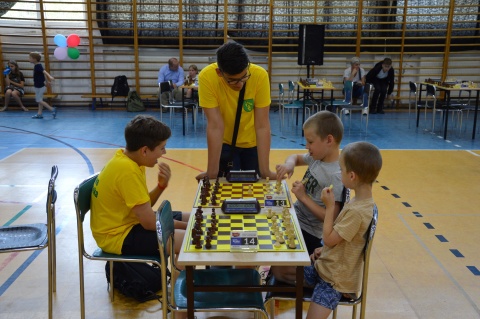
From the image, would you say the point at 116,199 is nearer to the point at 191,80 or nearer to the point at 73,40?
the point at 191,80

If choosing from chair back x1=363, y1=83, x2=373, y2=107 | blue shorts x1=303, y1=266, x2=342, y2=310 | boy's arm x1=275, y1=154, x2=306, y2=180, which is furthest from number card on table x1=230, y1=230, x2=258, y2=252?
chair back x1=363, y1=83, x2=373, y2=107

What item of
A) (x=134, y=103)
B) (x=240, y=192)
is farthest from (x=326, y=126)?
(x=134, y=103)

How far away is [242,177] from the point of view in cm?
303

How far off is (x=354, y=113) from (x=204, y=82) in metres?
9.33

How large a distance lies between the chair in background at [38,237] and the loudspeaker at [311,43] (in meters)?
7.77

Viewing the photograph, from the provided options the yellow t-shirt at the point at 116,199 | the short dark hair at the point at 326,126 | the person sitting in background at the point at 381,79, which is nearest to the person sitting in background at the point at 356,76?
the person sitting in background at the point at 381,79

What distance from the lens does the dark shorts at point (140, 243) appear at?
269cm

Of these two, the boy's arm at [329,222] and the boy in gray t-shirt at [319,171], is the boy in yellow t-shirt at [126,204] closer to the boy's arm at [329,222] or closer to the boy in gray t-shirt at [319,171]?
the boy in gray t-shirt at [319,171]

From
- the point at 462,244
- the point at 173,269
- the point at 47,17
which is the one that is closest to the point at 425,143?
the point at 462,244

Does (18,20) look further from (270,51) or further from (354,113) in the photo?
(354,113)

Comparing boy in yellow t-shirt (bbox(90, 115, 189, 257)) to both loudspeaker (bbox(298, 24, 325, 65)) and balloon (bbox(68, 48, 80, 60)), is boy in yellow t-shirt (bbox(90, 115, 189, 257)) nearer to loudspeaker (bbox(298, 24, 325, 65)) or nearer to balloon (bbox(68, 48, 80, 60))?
loudspeaker (bbox(298, 24, 325, 65))

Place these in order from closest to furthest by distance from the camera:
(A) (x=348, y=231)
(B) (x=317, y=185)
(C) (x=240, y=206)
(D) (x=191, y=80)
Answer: (A) (x=348, y=231) < (C) (x=240, y=206) < (B) (x=317, y=185) < (D) (x=191, y=80)

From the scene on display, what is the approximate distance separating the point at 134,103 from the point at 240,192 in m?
9.17

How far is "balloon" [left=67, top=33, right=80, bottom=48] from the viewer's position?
1099cm
